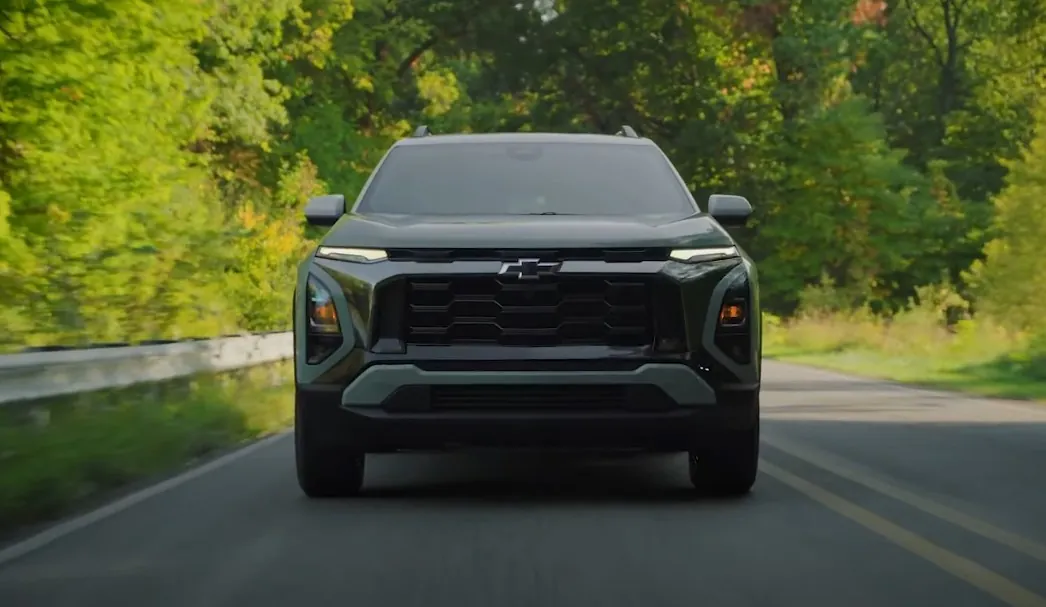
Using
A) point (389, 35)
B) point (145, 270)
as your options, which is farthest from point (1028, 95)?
point (145, 270)

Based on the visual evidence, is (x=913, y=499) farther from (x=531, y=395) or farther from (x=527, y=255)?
(x=527, y=255)

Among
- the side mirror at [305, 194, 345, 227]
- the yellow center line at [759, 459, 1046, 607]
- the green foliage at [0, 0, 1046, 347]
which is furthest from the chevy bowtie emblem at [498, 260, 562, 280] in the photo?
the green foliage at [0, 0, 1046, 347]

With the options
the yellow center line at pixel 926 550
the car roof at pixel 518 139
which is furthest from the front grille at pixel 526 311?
the car roof at pixel 518 139

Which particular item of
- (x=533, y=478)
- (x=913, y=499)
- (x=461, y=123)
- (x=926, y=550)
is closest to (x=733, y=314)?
(x=913, y=499)

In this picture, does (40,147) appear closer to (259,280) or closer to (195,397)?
(195,397)

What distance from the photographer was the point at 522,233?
933 cm

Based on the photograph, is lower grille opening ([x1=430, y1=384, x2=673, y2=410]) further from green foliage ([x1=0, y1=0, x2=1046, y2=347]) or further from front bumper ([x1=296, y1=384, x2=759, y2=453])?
green foliage ([x1=0, y1=0, x2=1046, y2=347])

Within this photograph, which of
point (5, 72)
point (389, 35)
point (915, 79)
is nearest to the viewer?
point (5, 72)

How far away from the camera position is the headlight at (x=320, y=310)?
364 inches

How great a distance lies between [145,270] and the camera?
2344cm

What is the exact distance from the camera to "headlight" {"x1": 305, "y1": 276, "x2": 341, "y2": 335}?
9.23 metres

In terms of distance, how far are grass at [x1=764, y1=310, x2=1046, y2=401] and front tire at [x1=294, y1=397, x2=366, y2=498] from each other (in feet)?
40.8

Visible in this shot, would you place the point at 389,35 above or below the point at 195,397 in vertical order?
above

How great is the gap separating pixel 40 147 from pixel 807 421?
9765 millimetres
